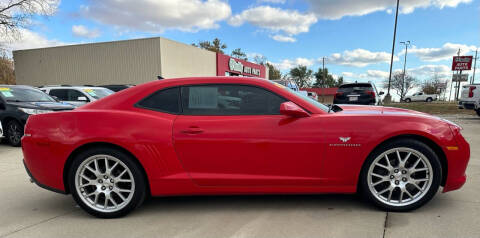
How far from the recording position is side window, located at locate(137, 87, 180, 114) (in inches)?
107

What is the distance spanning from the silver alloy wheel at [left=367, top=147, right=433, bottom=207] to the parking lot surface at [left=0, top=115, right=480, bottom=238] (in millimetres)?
157

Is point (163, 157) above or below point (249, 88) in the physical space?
below

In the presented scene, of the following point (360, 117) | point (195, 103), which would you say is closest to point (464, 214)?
point (360, 117)

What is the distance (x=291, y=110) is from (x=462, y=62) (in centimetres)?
3643

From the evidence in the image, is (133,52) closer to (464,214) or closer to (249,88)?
(249,88)

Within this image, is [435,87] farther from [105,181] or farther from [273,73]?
[105,181]

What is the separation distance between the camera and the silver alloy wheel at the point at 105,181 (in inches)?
104

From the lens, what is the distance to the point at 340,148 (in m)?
2.54

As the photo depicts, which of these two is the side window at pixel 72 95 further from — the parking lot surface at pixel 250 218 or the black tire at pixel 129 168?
the black tire at pixel 129 168

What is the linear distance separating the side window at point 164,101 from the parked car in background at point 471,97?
1228 cm

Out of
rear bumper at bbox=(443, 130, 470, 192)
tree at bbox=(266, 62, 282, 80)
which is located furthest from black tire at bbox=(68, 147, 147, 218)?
tree at bbox=(266, 62, 282, 80)

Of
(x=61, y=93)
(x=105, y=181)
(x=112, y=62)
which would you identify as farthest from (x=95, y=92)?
(x=112, y=62)

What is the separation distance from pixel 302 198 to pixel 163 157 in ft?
5.12

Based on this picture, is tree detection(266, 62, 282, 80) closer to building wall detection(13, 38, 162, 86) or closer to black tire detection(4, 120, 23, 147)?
building wall detection(13, 38, 162, 86)
